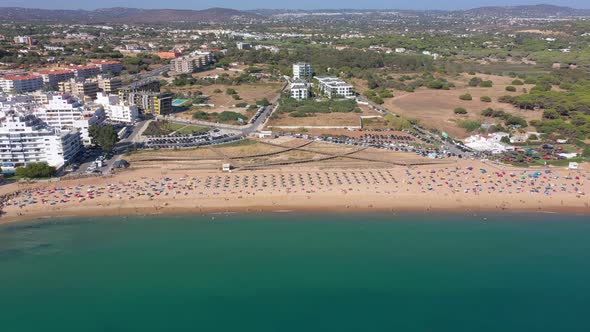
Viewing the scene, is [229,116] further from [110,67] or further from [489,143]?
[110,67]

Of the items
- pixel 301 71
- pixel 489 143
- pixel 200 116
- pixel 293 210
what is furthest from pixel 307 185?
pixel 301 71

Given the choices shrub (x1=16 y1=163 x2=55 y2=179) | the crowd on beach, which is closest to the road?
the crowd on beach

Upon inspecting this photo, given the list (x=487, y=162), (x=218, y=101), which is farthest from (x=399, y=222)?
(x=218, y=101)

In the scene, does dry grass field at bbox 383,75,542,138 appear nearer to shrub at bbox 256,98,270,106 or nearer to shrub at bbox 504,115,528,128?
shrub at bbox 504,115,528,128

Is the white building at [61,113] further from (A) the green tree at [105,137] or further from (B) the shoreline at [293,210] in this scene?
(B) the shoreline at [293,210]

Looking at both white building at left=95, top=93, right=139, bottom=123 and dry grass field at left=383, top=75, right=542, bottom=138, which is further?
dry grass field at left=383, top=75, right=542, bottom=138

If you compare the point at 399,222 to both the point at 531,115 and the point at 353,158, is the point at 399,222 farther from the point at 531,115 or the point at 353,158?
the point at 531,115
